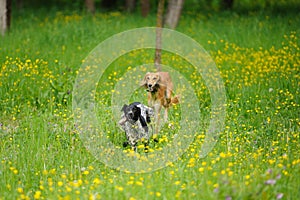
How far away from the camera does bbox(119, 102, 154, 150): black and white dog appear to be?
6445mm

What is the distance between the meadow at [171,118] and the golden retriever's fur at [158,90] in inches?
10.6

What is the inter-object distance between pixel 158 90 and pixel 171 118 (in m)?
0.48

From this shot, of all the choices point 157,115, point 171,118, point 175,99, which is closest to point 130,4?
point 175,99

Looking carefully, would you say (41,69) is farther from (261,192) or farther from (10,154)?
(261,192)

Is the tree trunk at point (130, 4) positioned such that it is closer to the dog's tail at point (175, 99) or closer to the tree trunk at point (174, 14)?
the tree trunk at point (174, 14)

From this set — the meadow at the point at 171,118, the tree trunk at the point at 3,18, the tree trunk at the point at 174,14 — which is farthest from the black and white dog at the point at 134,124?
the tree trunk at the point at 174,14

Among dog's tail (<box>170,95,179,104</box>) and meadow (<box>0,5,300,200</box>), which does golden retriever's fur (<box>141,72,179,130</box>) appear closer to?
dog's tail (<box>170,95,179,104</box>)

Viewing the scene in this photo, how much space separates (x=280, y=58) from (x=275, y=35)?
5.70 ft

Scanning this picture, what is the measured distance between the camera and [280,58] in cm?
1075

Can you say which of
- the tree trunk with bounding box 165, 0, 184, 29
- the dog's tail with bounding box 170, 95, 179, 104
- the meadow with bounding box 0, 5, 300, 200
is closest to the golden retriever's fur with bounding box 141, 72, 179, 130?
the dog's tail with bounding box 170, 95, 179, 104

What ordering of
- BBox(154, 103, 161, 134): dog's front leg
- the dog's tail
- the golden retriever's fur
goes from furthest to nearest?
the dog's tail
the golden retriever's fur
BBox(154, 103, 161, 134): dog's front leg

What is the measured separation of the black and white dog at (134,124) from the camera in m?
6.45

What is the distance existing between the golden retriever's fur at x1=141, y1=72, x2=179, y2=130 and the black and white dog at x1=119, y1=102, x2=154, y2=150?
701mm

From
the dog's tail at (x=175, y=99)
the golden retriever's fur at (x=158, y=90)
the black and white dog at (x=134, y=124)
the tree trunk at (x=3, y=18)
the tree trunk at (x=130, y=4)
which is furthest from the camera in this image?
the tree trunk at (x=130, y=4)
